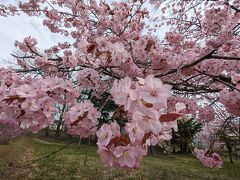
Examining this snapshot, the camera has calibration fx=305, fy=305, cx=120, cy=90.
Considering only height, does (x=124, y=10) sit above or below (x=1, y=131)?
above

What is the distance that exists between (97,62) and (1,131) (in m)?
14.2

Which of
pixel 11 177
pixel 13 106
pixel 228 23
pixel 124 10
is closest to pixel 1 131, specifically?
pixel 11 177

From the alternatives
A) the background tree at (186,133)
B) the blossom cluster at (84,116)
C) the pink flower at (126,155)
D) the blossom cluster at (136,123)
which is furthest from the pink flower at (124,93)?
the background tree at (186,133)

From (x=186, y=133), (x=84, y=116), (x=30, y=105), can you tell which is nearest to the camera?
(x=30, y=105)

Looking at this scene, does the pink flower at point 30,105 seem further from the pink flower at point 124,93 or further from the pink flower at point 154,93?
the pink flower at point 154,93

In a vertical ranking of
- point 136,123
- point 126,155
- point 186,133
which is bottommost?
point 126,155

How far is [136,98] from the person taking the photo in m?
1.21

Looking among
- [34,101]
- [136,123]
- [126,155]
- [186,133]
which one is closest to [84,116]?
[34,101]

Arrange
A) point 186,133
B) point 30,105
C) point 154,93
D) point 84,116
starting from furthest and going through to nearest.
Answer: point 186,133, point 84,116, point 30,105, point 154,93

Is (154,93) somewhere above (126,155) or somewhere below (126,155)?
above

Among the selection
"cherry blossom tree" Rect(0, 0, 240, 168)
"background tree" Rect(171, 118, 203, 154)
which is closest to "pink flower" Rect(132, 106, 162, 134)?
"cherry blossom tree" Rect(0, 0, 240, 168)

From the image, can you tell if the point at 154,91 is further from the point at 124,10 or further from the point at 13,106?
the point at 124,10

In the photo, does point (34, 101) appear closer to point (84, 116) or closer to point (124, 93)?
point (84, 116)

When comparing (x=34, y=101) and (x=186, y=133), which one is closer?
(x=34, y=101)
